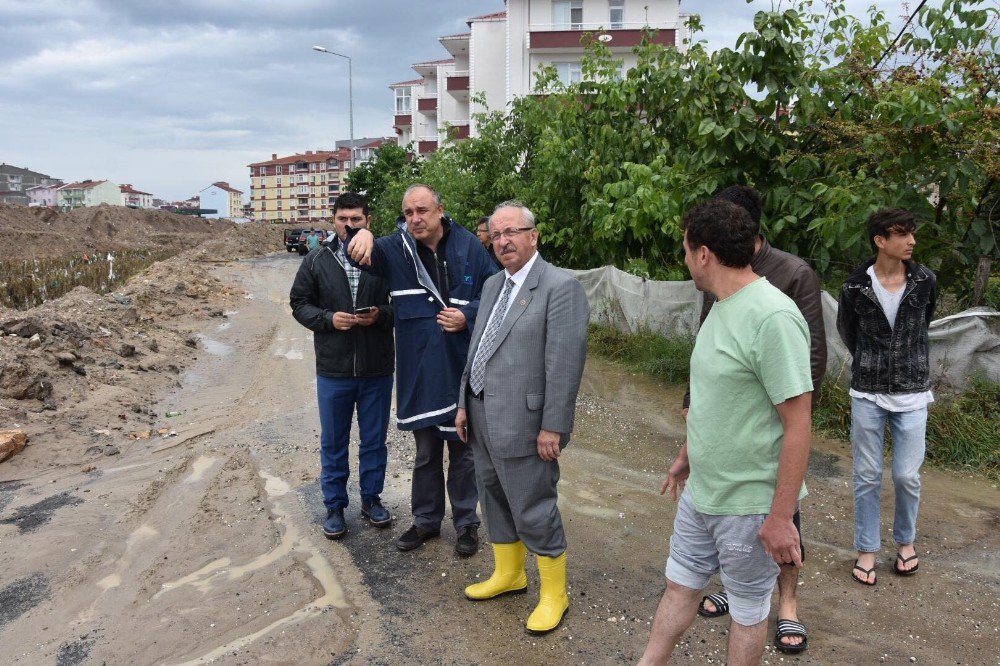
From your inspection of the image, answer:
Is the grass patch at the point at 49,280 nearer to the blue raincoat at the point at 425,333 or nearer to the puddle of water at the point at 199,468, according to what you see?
the puddle of water at the point at 199,468

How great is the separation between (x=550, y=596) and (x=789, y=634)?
3.47 feet

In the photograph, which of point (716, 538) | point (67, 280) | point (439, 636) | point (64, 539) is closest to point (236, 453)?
point (64, 539)

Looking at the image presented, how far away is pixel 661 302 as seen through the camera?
915 centimetres

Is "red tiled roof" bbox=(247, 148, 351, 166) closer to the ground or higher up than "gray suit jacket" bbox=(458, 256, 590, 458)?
higher up

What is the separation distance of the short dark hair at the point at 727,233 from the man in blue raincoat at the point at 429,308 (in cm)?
179

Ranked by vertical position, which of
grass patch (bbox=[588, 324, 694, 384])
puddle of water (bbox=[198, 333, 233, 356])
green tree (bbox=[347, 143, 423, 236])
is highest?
green tree (bbox=[347, 143, 423, 236])

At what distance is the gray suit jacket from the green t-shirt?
830 millimetres

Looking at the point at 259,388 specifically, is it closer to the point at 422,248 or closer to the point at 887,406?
the point at 422,248

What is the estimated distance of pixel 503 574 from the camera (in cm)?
358

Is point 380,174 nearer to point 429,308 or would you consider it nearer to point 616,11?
point 616,11

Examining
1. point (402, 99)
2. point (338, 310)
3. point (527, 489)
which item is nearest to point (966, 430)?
point (527, 489)

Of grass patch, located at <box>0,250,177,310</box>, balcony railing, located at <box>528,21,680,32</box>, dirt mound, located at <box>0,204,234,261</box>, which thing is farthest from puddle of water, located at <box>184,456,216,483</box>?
dirt mound, located at <box>0,204,234,261</box>

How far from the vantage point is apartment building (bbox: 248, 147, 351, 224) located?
125688mm

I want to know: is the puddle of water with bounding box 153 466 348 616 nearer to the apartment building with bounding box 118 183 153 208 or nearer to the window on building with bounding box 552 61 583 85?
the window on building with bounding box 552 61 583 85
